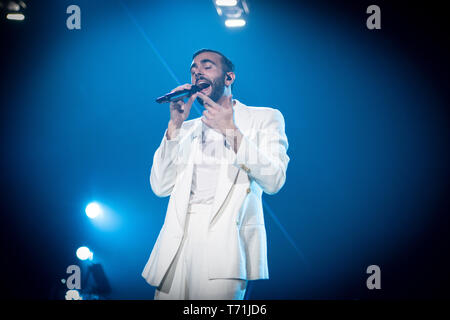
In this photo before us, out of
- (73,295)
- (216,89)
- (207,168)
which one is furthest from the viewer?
(73,295)

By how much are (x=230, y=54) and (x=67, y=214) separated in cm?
157

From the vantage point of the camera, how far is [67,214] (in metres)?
2.83

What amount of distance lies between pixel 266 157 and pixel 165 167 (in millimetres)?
580

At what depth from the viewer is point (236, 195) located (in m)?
1.87

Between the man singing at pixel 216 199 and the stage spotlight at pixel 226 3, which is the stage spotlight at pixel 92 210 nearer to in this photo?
the man singing at pixel 216 199

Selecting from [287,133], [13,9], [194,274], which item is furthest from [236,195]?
[13,9]

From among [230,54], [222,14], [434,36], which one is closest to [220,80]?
[230,54]

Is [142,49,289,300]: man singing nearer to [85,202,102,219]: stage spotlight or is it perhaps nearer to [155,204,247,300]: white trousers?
[155,204,247,300]: white trousers

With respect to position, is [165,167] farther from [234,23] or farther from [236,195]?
[234,23]

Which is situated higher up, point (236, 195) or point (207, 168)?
point (207, 168)
